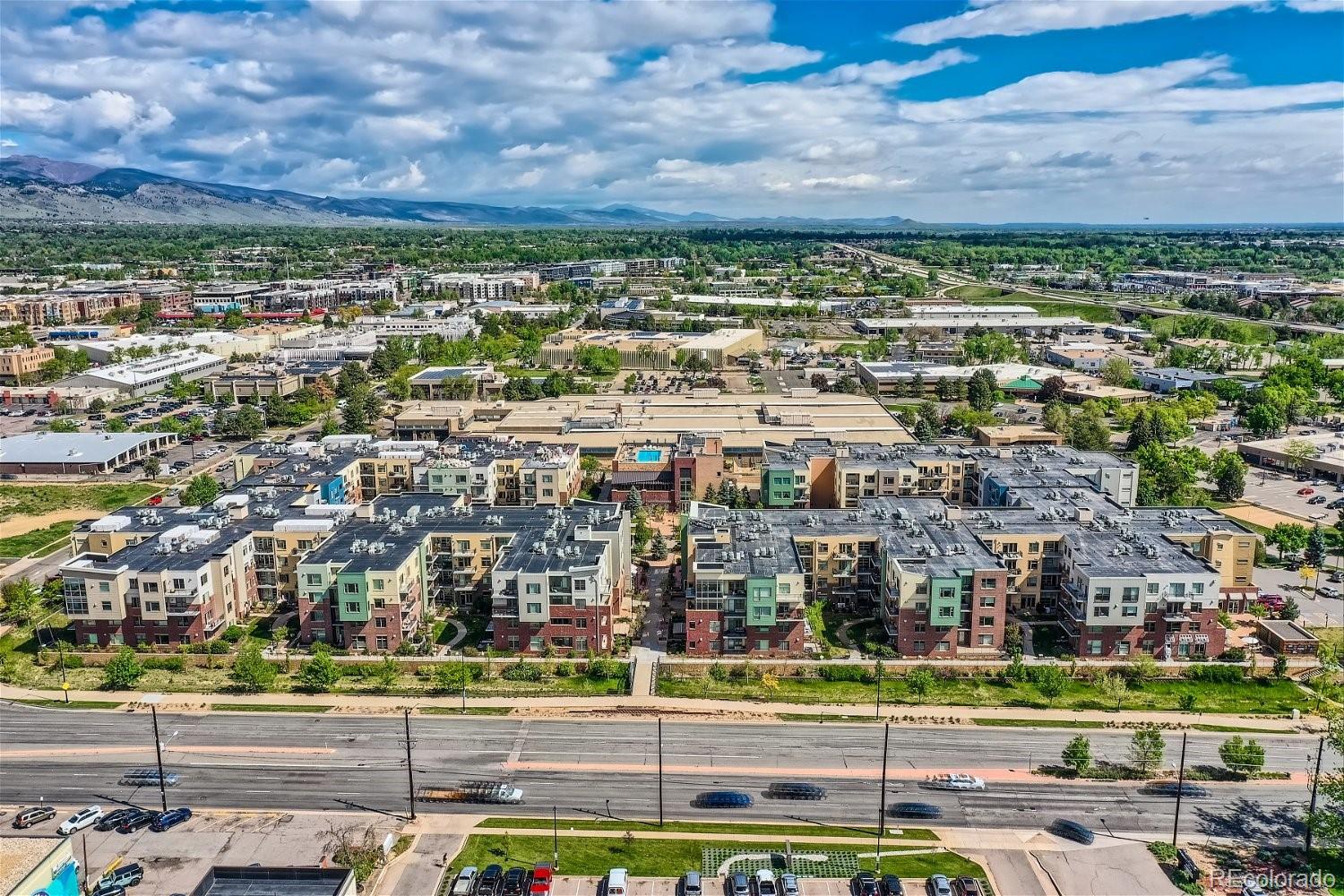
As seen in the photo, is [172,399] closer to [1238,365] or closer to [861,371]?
[861,371]

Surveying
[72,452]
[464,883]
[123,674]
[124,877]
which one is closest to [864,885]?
[464,883]

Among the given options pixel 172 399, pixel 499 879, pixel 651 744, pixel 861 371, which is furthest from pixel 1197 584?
pixel 172 399

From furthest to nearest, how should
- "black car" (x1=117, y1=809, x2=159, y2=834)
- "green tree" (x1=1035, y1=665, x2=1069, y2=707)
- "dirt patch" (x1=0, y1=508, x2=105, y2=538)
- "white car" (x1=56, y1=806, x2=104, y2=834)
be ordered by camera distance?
"dirt patch" (x1=0, y1=508, x2=105, y2=538) → "green tree" (x1=1035, y1=665, x2=1069, y2=707) → "black car" (x1=117, y1=809, x2=159, y2=834) → "white car" (x1=56, y1=806, x2=104, y2=834)

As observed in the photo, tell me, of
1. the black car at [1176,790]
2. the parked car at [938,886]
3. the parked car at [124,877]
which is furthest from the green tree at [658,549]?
the parked car at [124,877]

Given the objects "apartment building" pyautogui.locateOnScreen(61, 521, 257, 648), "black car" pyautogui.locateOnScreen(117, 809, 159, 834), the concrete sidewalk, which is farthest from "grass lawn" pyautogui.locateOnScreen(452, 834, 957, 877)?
"apartment building" pyautogui.locateOnScreen(61, 521, 257, 648)

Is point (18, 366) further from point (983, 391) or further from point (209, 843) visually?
point (983, 391)

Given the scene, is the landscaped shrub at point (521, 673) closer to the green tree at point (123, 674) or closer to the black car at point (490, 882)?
the black car at point (490, 882)

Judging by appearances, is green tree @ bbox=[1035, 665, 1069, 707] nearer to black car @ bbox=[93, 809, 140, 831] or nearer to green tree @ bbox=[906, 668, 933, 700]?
green tree @ bbox=[906, 668, 933, 700]
